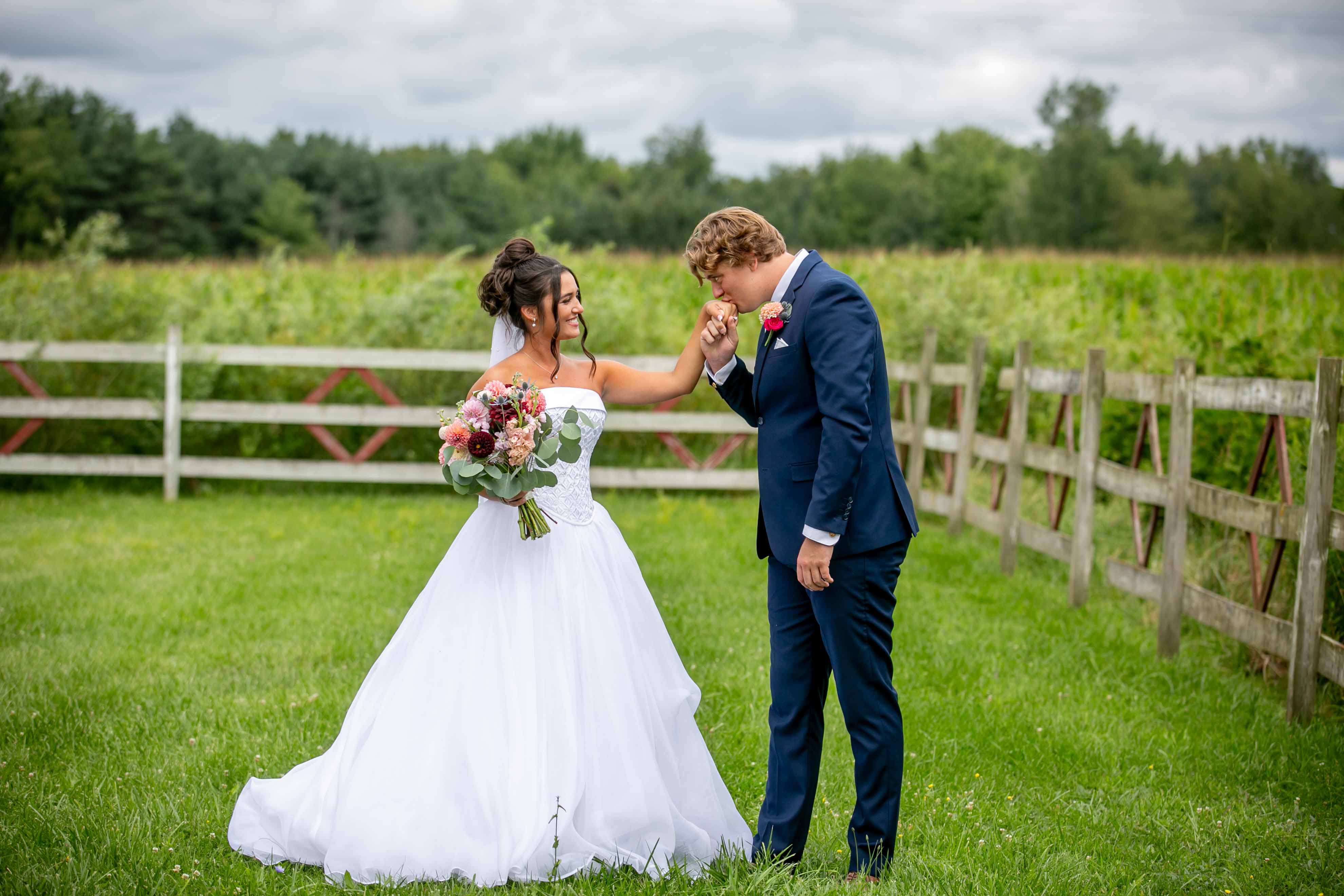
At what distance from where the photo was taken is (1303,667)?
189 inches

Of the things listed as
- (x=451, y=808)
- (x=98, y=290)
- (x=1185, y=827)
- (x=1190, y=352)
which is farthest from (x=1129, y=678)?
(x=98, y=290)

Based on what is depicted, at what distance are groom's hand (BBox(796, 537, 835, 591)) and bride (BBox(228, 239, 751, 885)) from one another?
75 centimetres

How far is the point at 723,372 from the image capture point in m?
3.62

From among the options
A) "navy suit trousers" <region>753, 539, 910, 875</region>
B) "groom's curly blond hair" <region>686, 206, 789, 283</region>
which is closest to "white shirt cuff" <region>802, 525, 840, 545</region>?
"navy suit trousers" <region>753, 539, 910, 875</region>

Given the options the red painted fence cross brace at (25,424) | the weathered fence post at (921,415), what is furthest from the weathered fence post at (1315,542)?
the red painted fence cross brace at (25,424)

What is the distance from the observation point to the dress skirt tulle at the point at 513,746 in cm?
341

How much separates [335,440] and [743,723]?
7.82 m

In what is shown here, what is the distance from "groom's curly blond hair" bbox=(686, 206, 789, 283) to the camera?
11.0 ft

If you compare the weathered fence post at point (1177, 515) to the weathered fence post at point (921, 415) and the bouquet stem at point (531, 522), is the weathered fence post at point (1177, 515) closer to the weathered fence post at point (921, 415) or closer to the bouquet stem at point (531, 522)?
the bouquet stem at point (531, 522)

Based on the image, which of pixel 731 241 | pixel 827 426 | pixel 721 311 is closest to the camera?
pixel 827 426

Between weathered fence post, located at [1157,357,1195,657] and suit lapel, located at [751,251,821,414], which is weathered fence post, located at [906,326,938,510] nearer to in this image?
weathered fence post, located at [1157,357,1195,657]

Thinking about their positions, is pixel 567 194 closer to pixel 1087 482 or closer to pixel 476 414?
pixel 1087 482

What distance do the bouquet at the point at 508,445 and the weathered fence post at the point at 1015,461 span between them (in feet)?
17.8

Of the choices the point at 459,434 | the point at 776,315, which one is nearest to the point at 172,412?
the point at 459,434
